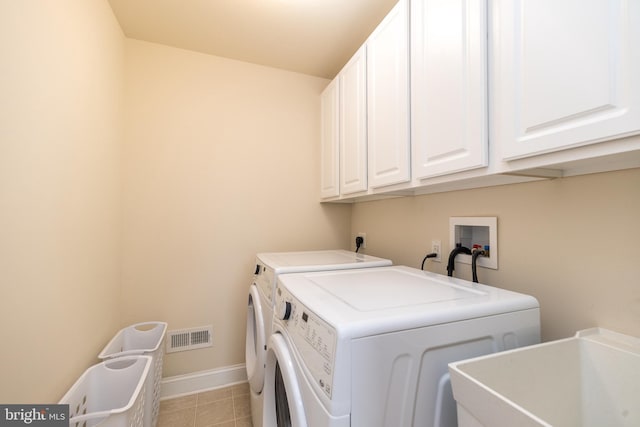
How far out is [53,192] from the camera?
105 centimetres

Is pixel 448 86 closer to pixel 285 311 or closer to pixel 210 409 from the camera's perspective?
pixel 285 311

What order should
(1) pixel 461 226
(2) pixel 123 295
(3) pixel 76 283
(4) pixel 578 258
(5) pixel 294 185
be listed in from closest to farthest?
(4) pixel 578 258
(3) pixel 76 283
(1) pixel 461 226
(2) pixel 123 295
(5) pixel 294 185

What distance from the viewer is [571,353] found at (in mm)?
762

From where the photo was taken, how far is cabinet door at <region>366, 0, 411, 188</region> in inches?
49.0

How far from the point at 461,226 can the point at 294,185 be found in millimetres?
1368

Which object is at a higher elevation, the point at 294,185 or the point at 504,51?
the point at 504,51

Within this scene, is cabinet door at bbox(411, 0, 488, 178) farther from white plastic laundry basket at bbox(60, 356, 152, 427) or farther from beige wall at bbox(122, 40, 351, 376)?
white plastic laundry basket at bbox(60, 356, 152, 427)

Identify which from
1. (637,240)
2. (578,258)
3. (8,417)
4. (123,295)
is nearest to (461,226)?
(578,258)

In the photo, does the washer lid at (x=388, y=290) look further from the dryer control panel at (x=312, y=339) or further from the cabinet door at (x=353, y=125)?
the cabinet door at (x=353, y=125)

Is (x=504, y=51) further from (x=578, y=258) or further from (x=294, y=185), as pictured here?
(x=294, y=185)

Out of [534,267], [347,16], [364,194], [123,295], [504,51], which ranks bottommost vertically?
[123,295]

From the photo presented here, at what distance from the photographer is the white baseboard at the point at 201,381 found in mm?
1890

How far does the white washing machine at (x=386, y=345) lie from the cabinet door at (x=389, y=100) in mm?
663

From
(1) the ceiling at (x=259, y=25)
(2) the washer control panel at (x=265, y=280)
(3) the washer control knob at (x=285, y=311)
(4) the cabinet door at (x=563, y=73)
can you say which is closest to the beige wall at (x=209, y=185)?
(1) the ceiling at (x=259, y=25)
